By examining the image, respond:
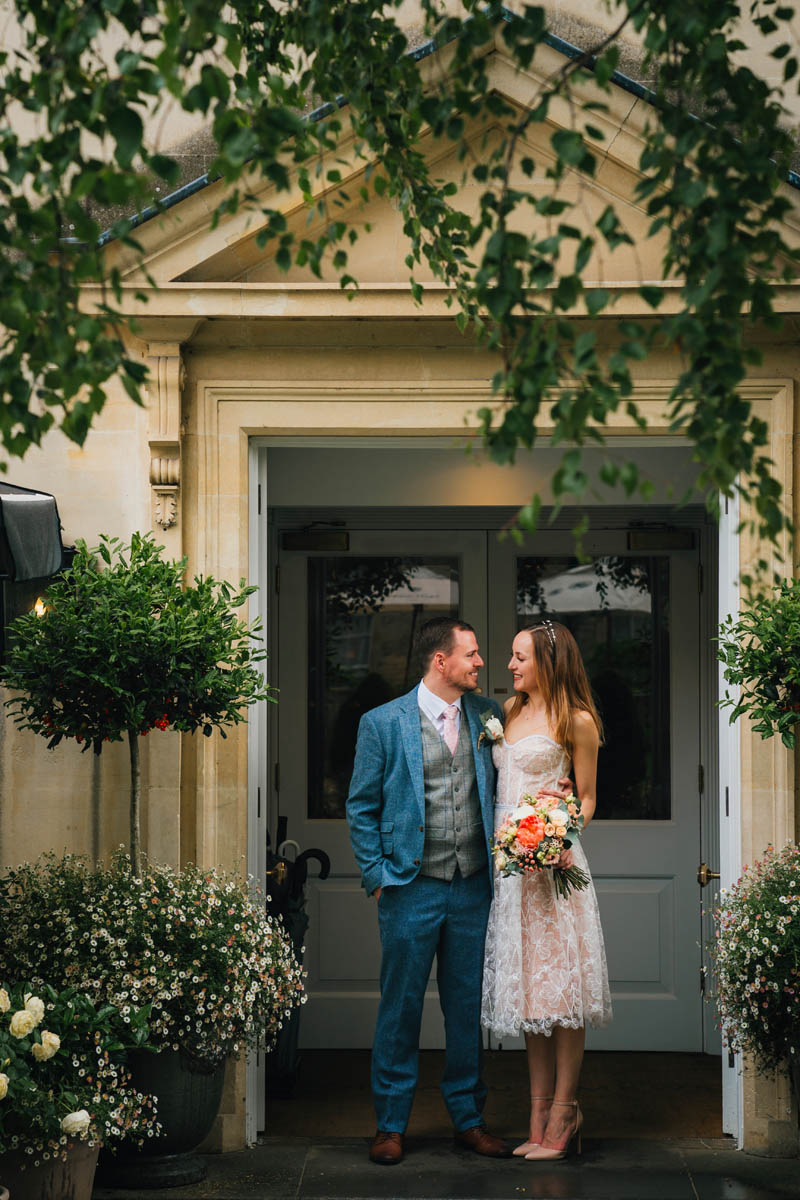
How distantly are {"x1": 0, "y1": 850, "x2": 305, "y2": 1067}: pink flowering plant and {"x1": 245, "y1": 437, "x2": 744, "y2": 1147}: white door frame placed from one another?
58 centimetres

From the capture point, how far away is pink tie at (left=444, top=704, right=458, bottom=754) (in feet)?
18.0

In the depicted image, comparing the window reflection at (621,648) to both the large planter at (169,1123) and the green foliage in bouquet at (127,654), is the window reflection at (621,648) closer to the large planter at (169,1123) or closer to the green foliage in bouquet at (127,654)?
the green foliage in bouquet at (127,654)

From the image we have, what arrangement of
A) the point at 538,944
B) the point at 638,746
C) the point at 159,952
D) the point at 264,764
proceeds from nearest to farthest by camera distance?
1. the point at 159,952
2. the point at 538,944
3. the point at 264,764
4. the point at 638,746

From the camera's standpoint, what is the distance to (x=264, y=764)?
5.84 metres

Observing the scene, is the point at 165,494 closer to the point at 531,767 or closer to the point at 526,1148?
the point at 531,767

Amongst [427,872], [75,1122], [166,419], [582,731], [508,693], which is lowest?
[75,1122]

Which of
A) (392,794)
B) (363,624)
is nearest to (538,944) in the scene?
(392,794)

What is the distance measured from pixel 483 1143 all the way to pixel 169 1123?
1226mm

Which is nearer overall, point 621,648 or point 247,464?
point 247,464

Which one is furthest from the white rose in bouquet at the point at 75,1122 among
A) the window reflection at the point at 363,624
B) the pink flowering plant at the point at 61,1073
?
the window reflection at the point at 363,624

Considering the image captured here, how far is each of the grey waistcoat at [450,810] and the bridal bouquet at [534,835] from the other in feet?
0.70

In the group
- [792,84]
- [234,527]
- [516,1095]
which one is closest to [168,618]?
[234,527]

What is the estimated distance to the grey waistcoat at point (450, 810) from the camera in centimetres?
537

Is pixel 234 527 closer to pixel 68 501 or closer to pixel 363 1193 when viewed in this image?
pixel 68 501
